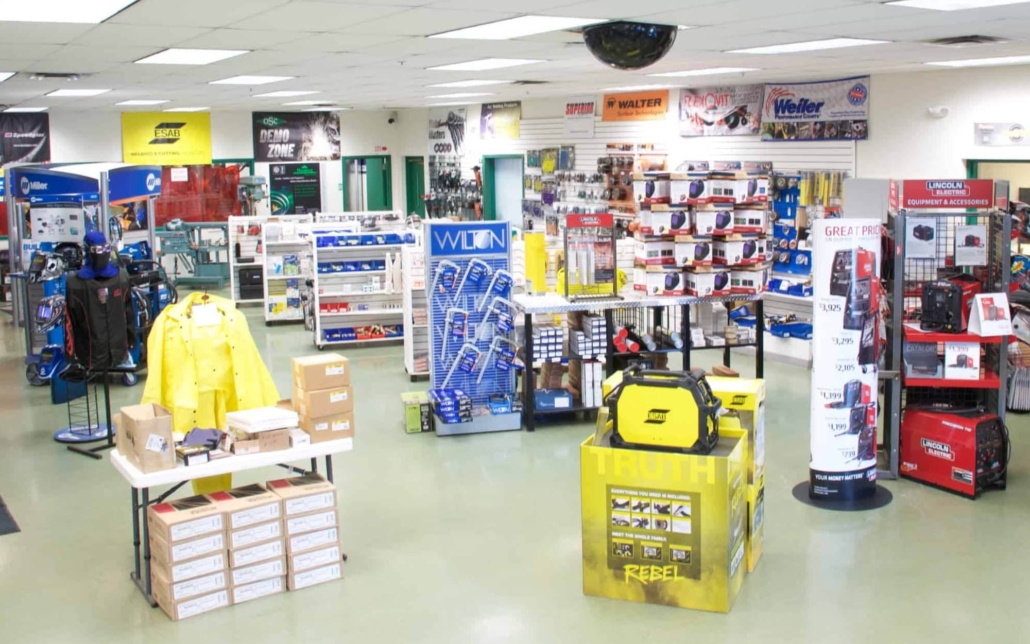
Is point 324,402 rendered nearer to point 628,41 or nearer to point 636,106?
point 628,41

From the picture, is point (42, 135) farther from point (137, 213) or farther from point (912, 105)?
point (912, 105)

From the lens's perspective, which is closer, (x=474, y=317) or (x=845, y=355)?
(x=845, y=355)

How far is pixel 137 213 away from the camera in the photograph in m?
16.5

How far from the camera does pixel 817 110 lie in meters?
10.6

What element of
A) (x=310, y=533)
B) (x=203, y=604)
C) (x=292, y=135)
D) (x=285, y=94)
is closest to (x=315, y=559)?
(x=310, y=533)

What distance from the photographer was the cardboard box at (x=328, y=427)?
216 inches

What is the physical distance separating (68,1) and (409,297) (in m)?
5.68

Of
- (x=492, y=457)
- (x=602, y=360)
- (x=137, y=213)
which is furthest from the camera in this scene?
(x=137, y=213)

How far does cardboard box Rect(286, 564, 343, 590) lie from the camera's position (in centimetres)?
Answer: 541

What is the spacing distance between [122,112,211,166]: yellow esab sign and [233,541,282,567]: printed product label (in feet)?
45.8

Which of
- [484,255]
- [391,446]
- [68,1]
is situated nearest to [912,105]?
[484,255]

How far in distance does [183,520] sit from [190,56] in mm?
4017

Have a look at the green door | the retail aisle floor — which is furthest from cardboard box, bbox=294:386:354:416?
the green door

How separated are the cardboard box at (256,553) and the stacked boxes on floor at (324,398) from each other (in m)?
0.57
